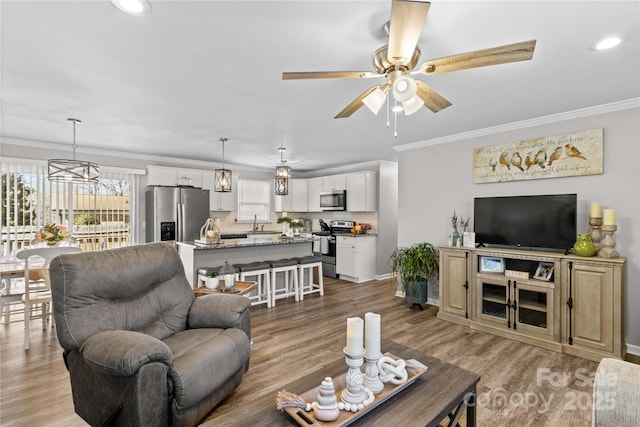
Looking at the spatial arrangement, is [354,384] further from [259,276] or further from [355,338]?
[259,276]

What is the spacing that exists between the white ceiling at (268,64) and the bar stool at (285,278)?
1917 mm

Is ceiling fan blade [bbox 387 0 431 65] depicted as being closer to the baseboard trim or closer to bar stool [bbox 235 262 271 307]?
bar stool [bbox 235 262 271 307]

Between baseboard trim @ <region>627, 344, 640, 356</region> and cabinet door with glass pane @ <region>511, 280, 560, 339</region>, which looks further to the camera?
cabinet door with glass pane @ <region>511, 280, 560, 339</region>

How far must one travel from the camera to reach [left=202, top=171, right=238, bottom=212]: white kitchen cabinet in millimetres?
6270

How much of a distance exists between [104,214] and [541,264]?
6506 millimetres

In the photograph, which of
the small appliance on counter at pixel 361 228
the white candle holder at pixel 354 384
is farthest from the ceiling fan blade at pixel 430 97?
the small appliance on counter at pixel 361 228

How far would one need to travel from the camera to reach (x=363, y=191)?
6.31 meters

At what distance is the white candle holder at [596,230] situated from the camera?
306 centimetres

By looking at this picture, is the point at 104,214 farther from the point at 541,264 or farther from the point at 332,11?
the point at 541,264

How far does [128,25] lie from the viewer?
183cm

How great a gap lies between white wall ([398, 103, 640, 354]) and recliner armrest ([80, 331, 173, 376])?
12.9 feet

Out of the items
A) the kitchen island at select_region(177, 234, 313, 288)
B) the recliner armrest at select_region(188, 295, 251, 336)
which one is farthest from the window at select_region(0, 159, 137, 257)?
the recliner armrest at select_region(188, 295, 251, 336)

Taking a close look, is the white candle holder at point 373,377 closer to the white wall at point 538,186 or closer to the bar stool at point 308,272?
the white wall at point 538,186

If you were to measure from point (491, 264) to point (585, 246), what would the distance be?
896 millimetres
